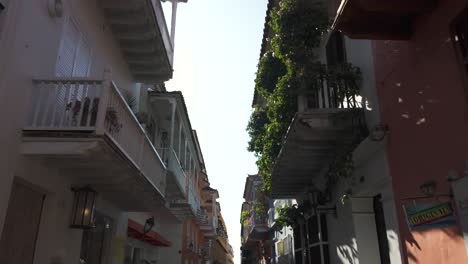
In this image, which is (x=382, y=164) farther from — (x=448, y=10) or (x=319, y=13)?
(x=319, y=13)

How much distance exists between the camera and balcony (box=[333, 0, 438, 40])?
500 cm

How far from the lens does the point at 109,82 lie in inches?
233

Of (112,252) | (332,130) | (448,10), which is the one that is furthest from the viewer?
(112,252)

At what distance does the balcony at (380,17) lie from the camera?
4996mm

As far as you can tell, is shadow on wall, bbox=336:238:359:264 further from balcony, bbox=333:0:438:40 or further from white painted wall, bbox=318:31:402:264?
balcony, bbox=333:0:438:40

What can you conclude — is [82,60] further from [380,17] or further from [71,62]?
[380,17]

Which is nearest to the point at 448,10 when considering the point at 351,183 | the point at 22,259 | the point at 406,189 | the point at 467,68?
the point at 467,68

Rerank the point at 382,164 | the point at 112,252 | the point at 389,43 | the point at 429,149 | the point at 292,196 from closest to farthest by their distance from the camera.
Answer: the point at 429,149 → the point at 389,43 → the point at 382,164 → the point at 112,252 → the point at 292,196

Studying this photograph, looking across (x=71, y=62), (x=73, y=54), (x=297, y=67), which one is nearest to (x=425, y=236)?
(x=297, y=67)

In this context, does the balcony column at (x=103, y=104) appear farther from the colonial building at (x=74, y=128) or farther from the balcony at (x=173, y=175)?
the balcony at (x=173, y=175)

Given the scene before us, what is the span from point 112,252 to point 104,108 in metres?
5.10

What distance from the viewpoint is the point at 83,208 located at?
720 cm

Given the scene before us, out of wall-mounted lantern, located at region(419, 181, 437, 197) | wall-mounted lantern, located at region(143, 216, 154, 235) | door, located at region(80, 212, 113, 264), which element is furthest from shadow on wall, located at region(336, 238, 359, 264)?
wall-mounted lantern, located at region(143, 216, 154, 235)

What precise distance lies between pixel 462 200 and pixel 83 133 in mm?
4561
